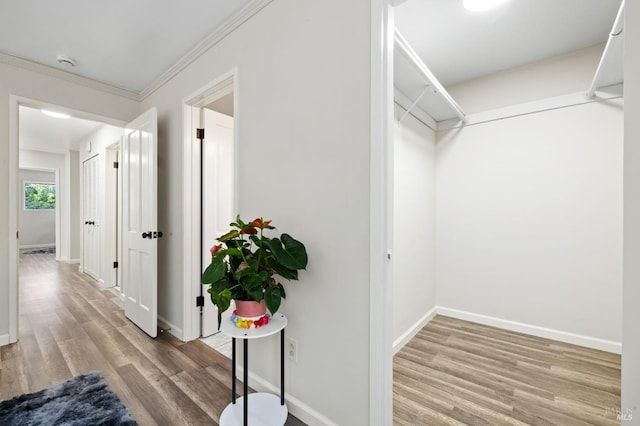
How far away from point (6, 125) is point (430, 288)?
4.37 m

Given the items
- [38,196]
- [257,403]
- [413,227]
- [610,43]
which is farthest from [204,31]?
[38,196]

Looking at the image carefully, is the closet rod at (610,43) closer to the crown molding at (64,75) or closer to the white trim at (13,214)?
the crown molding at (64,75)

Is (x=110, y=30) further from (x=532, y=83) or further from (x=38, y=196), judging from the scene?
(x=38, y=196)

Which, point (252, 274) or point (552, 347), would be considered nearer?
point (252, 274)

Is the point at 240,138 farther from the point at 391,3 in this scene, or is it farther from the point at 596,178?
the point at 596,178

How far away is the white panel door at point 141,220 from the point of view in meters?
2.55

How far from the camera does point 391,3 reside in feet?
4.27

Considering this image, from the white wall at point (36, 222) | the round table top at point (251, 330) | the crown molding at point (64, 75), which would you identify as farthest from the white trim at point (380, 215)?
the white wall at point (36, 222)

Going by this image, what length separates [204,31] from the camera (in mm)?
2141

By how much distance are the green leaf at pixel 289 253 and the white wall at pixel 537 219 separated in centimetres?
234

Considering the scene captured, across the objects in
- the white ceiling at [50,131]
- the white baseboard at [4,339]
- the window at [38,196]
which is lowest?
the white baseboard at [4,339]

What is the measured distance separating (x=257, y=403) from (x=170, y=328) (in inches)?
61.7

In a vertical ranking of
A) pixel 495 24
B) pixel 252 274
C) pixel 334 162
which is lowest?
pixel 252 274

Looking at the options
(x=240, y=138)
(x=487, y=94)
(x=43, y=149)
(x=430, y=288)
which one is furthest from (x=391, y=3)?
(x=43, y=149)
